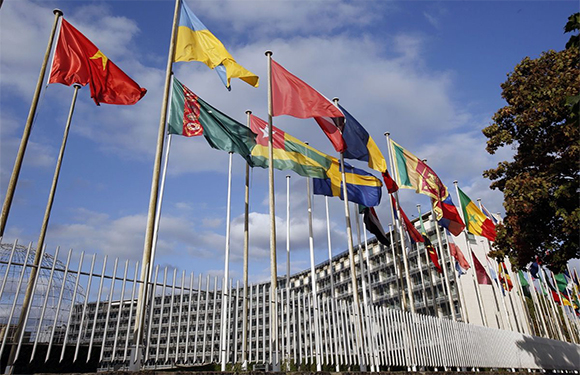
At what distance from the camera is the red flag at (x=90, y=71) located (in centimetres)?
1149

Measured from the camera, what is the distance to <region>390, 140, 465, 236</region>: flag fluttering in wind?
20.3m

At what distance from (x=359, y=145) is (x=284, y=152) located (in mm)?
3066

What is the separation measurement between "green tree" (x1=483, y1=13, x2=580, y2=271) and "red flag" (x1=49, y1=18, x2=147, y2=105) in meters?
13.5

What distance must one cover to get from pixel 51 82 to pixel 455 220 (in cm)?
2007

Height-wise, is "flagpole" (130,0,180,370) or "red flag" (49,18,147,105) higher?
"red flag" (49,18,147,105)

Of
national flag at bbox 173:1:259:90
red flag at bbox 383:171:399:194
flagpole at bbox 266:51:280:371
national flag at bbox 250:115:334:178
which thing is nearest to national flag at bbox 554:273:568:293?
red flag at bbox 383:171:399:194

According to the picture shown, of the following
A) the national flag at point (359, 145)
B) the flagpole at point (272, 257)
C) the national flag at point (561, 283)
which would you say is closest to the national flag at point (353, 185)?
the national flag at point (359, 145)

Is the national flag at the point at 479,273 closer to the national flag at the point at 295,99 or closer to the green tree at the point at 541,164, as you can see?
the green tree at the point at 541,164

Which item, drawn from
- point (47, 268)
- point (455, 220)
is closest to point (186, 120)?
point (47, 268)

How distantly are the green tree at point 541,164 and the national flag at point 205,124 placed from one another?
986 centimetres

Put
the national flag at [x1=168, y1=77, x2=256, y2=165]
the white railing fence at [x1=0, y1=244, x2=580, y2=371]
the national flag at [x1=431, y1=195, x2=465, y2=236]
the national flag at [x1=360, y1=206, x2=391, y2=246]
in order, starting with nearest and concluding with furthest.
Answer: the white railing fence at [x1=0, y1=244, x2=580, y2=371]
the national flag at [x1=168, y1=77, x2=256, y2=165]
the national flag at [x1=360, y1=206, x2=391, y2=246]
the national flag at [x1=431, y1=195, x2=465, y2=236]

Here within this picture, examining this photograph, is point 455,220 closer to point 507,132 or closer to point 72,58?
point 507,132

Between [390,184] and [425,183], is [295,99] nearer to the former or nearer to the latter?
[390,184]

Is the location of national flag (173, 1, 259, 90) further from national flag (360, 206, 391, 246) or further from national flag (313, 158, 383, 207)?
national flag (360, 206, 391, 246)
